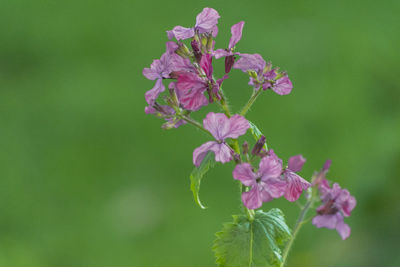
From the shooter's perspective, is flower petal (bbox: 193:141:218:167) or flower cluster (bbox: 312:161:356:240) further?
flower cluster (bbox: 312:161:356:240)

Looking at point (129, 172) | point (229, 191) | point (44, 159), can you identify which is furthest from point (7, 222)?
point (229, 191)

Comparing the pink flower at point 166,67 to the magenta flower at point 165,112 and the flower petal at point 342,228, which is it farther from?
the flower petal at point 342,228

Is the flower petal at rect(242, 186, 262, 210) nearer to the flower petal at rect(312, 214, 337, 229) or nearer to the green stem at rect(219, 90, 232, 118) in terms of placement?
the green stem at rect(219, 90, 232, 118)

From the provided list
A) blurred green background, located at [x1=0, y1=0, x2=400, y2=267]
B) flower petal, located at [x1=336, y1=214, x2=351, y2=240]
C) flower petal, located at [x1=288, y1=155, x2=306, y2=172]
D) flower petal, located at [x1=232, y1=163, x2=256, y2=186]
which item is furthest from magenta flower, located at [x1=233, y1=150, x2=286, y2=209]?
blurred green background, located at [x1=0, y1=0, x2=400, y2=267]

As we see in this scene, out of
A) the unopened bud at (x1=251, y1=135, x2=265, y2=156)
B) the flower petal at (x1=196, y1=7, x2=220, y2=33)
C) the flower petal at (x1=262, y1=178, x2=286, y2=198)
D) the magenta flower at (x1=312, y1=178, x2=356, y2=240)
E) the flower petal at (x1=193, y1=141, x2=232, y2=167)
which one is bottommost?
the magenta flower at (x1=312, y1=178, x2=356, y2=240)

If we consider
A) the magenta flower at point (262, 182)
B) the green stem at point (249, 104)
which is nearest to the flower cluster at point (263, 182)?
the magenta flower at point (262, 182)

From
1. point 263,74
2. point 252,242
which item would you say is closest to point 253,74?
point 263,74

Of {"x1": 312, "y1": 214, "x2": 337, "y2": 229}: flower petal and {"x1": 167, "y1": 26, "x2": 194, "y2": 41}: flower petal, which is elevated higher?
{"x1": 167, "y1": 26, "x2": 194, "y2": 41}: flower petal

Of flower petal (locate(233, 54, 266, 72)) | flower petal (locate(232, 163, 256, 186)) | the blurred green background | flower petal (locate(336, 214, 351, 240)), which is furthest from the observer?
the blurred green background
